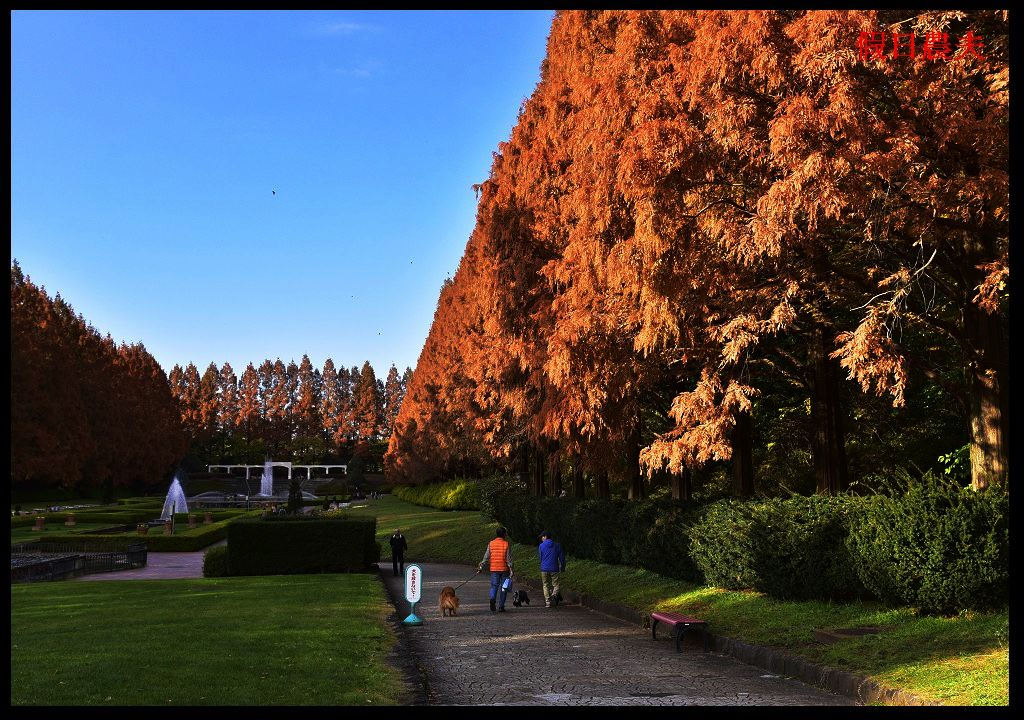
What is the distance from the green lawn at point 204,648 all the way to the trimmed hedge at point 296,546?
530 cm

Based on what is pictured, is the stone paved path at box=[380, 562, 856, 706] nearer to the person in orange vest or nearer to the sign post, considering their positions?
the sign post

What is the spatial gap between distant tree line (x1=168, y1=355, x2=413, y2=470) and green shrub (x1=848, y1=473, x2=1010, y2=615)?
128m

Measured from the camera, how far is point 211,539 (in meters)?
42.3

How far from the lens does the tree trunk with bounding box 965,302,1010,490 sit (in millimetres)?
12289

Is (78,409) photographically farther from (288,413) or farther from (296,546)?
(288,413)

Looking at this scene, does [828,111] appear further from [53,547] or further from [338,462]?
[338,462]

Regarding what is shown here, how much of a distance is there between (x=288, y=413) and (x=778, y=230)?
140m

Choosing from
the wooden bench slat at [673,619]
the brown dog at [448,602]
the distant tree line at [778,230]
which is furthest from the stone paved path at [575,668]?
the distant tree line at [778,230]

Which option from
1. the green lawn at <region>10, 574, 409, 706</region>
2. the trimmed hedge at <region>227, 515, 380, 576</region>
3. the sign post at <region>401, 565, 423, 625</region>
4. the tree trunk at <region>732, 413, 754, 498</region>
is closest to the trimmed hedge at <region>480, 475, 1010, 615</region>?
the tree trunk at <region>732, 413, 754, 498</region>

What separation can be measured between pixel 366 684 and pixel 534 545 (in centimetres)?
2258

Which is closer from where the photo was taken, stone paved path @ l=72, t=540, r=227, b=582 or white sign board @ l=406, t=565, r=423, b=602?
white sign board @ l=406, t=565, r=423, b=602

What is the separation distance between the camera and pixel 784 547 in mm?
14344

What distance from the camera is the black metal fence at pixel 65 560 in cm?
2641

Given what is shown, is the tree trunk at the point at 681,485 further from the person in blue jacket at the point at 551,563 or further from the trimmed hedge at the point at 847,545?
the person in blue jacket at the point at 551,563
